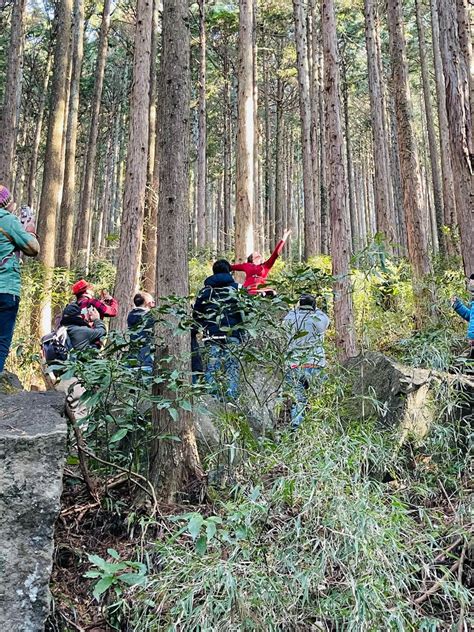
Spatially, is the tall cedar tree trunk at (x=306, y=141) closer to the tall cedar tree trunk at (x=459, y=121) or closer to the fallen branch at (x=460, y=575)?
the tall cedar tree trunk at (x=459, y=121)

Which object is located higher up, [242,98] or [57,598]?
[242,98]

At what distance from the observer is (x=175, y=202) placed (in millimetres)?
3916

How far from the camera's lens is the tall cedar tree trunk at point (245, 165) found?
32.9 ft

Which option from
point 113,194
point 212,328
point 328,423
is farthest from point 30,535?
point 113,194

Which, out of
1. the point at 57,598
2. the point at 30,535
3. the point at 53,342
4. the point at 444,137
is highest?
the point at 444,137

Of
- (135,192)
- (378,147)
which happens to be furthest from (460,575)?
(378,147)

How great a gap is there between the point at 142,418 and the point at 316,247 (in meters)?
11.8

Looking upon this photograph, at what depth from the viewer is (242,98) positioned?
10617 millimetres

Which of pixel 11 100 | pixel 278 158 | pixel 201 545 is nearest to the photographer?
pixel 201 545

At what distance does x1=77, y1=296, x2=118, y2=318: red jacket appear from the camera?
6285 millimetres

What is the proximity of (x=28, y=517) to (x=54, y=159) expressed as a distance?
9491 mm

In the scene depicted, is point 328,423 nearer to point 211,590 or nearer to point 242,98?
point 211,590

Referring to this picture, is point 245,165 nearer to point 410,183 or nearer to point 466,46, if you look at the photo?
point 410,183

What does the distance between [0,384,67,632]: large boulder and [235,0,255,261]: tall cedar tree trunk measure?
7621mm
